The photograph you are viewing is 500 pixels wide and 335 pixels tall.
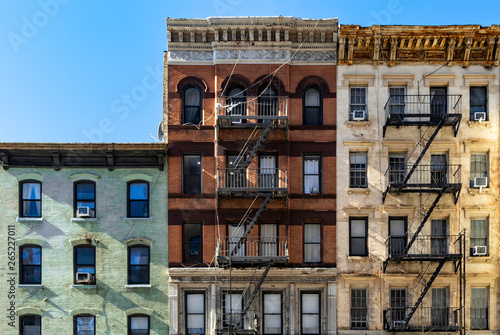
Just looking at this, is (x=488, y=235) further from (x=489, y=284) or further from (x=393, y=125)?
(x=393, y=125)

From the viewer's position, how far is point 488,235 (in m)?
21.7

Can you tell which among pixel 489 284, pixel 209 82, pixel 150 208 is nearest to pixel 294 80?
pixel 209 82

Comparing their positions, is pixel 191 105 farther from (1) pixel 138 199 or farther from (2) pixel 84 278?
(2) pixel 84 278

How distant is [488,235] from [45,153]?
811 inches

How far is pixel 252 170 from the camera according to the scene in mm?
21656

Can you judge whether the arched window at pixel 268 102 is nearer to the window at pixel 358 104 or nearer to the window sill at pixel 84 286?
the window at pixel 358 104

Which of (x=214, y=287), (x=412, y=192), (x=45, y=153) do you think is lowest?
(x=214, y=287)

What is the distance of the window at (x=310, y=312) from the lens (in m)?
21.5

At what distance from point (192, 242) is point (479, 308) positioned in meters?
13.4

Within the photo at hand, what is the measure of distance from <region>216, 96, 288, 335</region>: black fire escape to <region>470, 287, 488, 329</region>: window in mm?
8866

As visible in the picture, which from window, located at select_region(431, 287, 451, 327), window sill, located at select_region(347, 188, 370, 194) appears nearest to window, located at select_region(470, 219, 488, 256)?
window, located at select_region(431, 287, 451, 327)

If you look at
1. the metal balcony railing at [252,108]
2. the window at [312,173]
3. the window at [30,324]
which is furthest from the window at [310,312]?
the window at [30,324]

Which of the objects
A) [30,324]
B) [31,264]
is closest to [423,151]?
[31,264]

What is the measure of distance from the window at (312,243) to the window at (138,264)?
727cm
